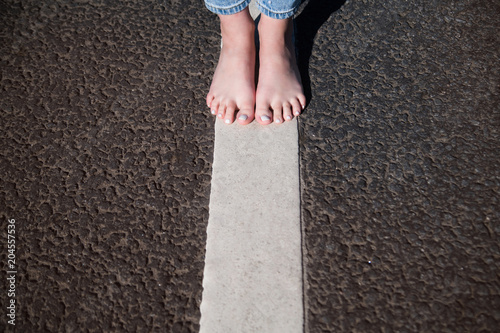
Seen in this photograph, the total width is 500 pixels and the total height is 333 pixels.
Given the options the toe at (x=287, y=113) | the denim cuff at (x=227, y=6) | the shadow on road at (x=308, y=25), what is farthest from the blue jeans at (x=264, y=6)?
the toe at (x=287, y=113)

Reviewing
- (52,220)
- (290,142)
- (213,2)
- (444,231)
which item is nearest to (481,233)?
(444,231)

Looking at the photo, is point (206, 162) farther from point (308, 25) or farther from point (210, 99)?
point (308, 25)

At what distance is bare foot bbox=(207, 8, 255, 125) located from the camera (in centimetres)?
196

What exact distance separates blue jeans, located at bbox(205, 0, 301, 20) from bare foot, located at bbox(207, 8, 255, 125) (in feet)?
0.17

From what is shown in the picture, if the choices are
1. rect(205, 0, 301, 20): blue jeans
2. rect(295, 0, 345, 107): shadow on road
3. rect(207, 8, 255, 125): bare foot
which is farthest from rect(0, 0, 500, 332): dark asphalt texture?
rect(205, 0, 301, 20): blue jeans

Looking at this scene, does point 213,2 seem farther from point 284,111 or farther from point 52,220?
point 52,220

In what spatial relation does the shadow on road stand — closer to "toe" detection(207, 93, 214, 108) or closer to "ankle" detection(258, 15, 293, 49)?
"ankle" detection(258, 15, 293, 49)

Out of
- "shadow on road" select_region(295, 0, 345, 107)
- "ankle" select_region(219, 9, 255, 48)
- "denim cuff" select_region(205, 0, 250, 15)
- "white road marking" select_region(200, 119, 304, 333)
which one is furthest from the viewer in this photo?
"shadow on road" select_region(295, 0, 345, 107)

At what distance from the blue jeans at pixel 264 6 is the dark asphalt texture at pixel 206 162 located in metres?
0.34

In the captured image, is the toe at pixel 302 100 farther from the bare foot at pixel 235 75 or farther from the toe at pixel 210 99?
the toe at pixel 210 99

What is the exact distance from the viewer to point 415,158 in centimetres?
182

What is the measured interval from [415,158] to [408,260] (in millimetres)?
483

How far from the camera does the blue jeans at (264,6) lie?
1826 millimetres

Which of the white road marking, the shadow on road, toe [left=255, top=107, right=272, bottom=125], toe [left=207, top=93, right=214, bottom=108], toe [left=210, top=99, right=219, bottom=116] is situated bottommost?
the white road marking
